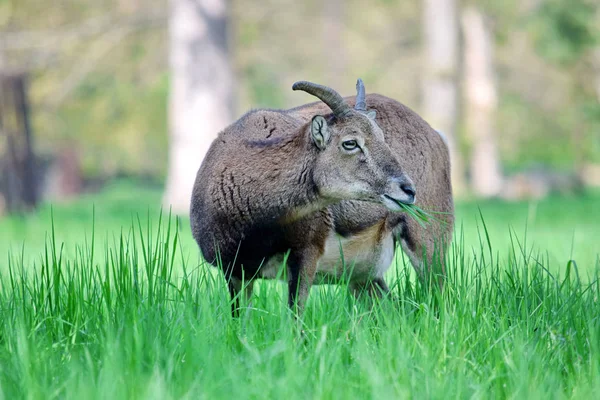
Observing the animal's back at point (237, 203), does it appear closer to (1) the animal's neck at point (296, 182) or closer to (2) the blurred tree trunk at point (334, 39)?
(1) the animal's neck at point (296, 182)

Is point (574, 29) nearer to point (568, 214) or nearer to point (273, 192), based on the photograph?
point (568, 214)

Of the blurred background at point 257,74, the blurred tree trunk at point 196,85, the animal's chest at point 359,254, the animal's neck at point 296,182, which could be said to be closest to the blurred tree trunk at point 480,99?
the blurred background at point 257,74

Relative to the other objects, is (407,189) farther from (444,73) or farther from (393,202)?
(444,73)

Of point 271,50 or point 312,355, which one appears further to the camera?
point 271,50

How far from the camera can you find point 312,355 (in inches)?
149

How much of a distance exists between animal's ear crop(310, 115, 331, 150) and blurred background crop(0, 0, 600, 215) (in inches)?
473

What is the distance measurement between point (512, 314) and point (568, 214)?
12378 millimetres

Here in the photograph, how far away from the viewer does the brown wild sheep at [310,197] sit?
5.09 m

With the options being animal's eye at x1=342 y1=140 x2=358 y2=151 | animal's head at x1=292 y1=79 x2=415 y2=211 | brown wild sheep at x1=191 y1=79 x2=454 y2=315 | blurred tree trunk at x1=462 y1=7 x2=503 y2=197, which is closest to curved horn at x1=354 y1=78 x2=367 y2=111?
brown wild sheep at x1=191 y1=79 x2=454 y2=315

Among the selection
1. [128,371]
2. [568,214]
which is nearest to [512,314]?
[128,371]

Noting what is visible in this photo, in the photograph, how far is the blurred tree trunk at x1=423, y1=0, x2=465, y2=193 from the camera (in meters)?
22.0

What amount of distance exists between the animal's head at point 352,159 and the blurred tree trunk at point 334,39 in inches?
1137

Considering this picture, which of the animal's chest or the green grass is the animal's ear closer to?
the animal's chest

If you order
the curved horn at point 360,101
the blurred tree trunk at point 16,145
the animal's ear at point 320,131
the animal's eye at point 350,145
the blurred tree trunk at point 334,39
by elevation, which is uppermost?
the blurred tree trunk at point 334,39
